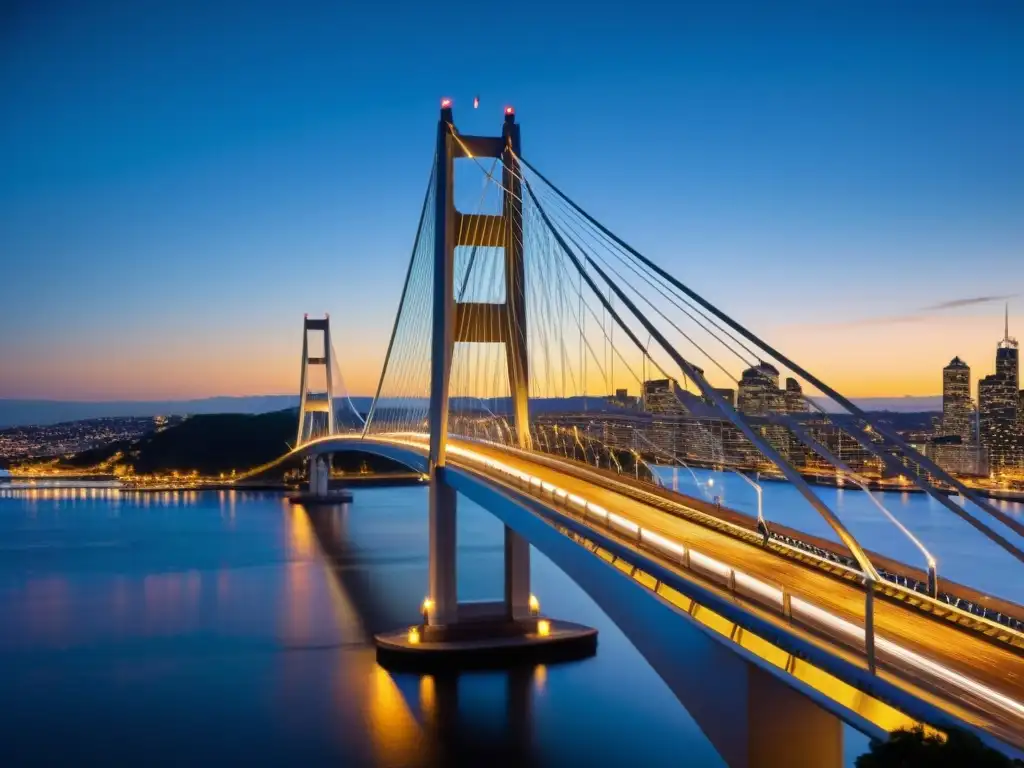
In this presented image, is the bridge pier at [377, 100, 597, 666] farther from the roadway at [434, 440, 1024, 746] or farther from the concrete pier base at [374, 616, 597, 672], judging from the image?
the roadway at [434, 440, 1024, 746]

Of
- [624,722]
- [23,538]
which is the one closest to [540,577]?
[624,722]

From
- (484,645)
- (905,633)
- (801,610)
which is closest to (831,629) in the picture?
(801,610)

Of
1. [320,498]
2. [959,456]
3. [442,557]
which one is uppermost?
[959,456]

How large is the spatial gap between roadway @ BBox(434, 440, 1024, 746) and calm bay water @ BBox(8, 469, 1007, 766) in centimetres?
414

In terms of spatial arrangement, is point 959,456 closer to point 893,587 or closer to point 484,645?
point 484,645

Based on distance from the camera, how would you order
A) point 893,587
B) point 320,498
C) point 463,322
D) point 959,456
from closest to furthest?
point 893,587, point 463,322, point 959,456, point 320,498

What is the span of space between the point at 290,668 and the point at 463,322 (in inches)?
252

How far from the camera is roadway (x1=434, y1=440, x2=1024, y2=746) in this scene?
4.73 metres

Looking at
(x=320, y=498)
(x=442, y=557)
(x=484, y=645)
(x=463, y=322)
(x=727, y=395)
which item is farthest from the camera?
(x=320, y=498)

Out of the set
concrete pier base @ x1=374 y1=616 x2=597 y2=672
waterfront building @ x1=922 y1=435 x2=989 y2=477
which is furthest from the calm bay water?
waterfront building @ x1=922 y1=435 x2=989 y2=477

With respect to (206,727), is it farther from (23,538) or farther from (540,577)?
(23,538)

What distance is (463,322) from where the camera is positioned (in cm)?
1962

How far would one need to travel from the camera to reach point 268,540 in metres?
38.9

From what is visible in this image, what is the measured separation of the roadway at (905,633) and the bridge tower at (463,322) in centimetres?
623
